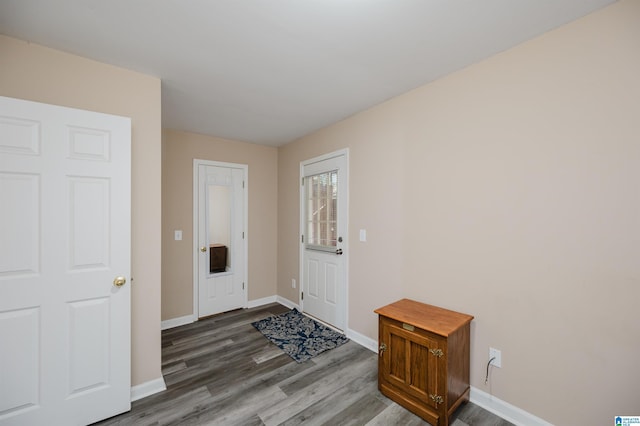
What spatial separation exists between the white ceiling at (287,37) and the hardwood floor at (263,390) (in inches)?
101

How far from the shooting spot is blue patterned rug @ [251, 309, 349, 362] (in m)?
2.79

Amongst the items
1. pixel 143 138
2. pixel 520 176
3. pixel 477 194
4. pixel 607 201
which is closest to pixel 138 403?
pixel 143 138

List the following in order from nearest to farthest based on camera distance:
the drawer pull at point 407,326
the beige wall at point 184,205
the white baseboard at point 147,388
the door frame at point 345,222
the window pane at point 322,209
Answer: the drawer pull at point 407,326, the white baseboard at point 147,388, the door frame at point 345,222, the window pane at point 322,209, the beige wall at point 184,205

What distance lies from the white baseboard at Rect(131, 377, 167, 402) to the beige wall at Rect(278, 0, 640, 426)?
7.19 ft

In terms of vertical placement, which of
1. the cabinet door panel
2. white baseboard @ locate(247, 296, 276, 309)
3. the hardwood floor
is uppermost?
the cabinet door panel

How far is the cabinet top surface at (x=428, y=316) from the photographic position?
1.82 m

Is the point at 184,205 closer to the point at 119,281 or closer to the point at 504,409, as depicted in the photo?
the point at 119,281

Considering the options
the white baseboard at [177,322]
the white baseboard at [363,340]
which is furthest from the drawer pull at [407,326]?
the white baseboard at [177,322]

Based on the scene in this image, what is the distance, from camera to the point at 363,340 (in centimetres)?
291

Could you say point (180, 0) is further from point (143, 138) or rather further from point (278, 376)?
point (278, 376)

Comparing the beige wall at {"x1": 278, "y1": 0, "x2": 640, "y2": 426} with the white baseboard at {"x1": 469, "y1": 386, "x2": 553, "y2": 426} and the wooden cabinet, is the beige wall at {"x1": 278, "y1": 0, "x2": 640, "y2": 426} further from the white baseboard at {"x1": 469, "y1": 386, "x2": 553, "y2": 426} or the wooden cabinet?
the wooden cabinet

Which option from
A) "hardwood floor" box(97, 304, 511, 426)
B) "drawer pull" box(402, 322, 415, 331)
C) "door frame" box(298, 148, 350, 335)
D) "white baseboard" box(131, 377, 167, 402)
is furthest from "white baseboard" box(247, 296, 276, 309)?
"drawer pull" box(402, 322, 415, 331)

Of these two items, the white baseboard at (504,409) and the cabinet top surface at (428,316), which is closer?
the white baseboard at (504,409)

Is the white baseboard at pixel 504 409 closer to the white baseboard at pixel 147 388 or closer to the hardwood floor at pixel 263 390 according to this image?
the hardwood floor at pixel 263 390
